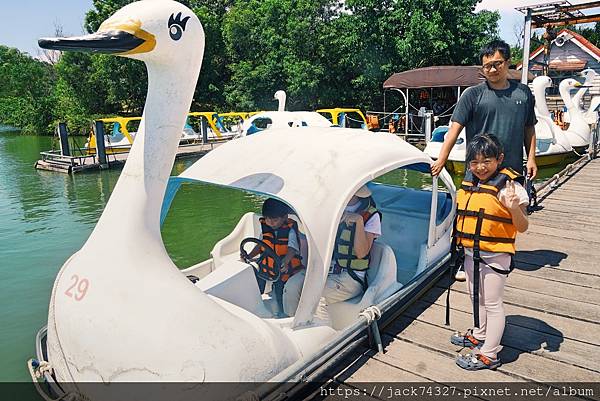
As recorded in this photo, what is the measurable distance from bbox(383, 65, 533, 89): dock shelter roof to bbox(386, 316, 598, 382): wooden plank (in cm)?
1621

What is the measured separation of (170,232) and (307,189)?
6.77 metres

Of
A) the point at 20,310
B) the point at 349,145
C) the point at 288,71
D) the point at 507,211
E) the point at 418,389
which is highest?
the point at 288,71

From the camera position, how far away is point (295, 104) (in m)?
25.5

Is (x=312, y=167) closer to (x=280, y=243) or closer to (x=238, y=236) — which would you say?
(x=280, y=243)

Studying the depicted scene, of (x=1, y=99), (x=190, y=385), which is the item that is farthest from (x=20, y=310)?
(x=1, y=99)

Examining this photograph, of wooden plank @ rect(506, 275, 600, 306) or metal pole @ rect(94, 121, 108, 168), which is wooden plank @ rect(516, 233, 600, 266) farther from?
metal pole @ rect(94, 121, 108, 168)

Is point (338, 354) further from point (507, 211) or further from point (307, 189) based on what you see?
point (507, 211)

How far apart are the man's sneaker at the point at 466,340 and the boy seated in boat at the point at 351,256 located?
753 millimetres

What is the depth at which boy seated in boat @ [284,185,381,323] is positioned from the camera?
3.46 meters

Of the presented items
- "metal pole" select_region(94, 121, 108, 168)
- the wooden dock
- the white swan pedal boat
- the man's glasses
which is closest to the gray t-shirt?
the man's glasses

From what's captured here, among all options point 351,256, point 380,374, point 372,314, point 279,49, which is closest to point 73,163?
point 279,49

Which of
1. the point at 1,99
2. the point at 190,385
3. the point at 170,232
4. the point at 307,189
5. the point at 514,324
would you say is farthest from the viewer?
the point at 1,99

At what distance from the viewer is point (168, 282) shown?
2424mm

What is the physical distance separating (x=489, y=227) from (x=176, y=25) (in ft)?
6.70
